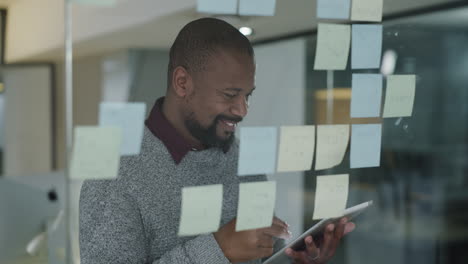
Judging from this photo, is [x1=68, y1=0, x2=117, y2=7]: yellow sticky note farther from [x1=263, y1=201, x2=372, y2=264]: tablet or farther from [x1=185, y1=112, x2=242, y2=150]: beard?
[x1=263, y1=201, x2=372, y2=264]: tablet

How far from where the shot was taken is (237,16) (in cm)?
107

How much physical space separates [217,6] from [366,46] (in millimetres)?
389

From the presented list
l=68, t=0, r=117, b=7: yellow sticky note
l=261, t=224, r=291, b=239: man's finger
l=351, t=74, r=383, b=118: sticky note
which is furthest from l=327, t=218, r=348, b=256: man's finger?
l=68, t=0, r=117, b=7: yellow sticky note

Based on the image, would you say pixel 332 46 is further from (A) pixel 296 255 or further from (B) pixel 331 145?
(A) pixel 296 255

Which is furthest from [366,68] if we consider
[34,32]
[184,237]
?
[34,32]

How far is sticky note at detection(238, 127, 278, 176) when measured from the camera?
1.08 meters

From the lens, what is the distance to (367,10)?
1.25 m

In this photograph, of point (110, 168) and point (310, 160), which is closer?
point (110, 168)

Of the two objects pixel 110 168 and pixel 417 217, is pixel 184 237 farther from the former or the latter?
pixel 417 217

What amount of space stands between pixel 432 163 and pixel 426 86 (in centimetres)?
49

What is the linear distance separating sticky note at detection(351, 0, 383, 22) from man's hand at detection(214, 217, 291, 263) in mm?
486

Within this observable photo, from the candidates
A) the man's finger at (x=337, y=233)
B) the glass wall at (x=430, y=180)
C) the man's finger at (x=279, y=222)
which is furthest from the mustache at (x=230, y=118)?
the glass wall at (x=430, y=180)

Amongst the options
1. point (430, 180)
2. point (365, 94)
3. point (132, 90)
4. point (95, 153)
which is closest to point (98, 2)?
point (132, 90)

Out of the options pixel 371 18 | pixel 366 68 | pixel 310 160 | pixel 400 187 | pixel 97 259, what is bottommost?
pixel 400 187
